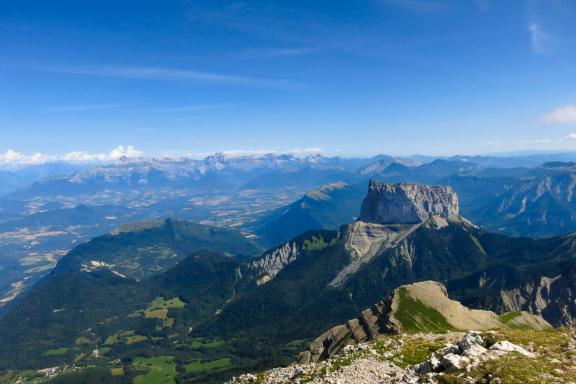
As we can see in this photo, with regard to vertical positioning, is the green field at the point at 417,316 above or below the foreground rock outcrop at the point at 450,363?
below

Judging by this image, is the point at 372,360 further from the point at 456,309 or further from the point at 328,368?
the point at 456,309

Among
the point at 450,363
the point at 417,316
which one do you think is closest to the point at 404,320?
the point at 417,316

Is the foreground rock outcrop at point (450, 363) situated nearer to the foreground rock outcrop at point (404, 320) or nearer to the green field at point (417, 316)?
the foreground rock outcrop at point (404, 320)

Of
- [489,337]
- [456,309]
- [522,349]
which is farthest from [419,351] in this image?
[456,309]

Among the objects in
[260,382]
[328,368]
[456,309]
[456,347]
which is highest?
[456,347]

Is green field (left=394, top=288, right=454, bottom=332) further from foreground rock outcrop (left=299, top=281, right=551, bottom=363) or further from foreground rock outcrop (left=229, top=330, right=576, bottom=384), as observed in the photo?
foreground rock outcrop (left=229, top=330, right=576, bottom=384)

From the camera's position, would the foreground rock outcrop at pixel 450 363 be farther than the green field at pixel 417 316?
No

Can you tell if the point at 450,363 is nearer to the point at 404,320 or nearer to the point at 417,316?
the point at 404,320

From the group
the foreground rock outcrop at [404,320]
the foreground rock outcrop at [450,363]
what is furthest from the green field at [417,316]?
the foreground rock outcrop at [450,363]

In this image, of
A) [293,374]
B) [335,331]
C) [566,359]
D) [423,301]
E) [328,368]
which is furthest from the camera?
[423,301]
